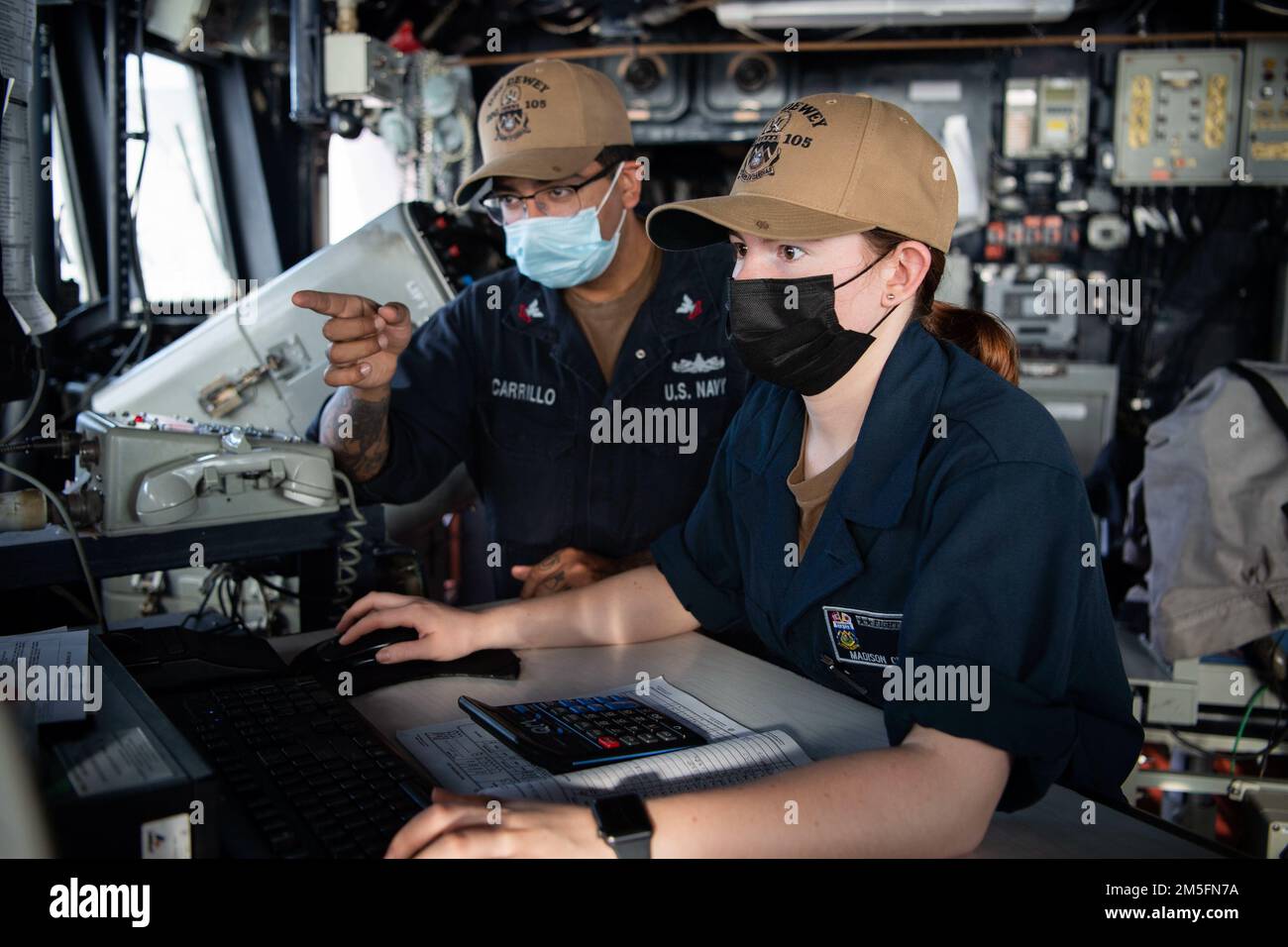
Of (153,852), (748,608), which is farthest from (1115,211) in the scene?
(153,852)

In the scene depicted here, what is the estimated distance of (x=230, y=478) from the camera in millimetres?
1708

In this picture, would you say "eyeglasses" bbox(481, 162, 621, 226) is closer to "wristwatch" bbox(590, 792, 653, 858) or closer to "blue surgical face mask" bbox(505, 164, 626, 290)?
"blue surgical face mask" bbox(505, 164, 626, 290)

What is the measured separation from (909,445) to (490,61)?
4.82m

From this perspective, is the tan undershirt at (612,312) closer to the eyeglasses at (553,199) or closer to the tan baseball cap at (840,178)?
the eyeglasses at (553,199)

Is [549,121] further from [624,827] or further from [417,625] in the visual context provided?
[624,827]

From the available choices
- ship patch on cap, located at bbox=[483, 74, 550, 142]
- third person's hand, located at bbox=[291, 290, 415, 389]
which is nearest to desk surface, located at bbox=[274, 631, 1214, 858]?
third person's hand, located at bbox=[291, 290, 415, 389]

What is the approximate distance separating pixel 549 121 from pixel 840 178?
3.47 ft

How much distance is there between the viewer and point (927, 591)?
1088 mm

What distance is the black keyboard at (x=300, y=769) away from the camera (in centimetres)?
95

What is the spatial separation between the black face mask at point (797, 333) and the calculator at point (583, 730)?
45cm

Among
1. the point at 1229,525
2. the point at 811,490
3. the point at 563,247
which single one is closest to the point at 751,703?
the point at 811,490

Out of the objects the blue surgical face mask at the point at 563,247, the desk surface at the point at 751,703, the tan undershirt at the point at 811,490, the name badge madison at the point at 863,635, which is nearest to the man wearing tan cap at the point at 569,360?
the blue surgical face mask at the point at 563,247

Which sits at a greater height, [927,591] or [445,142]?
[445,142]
